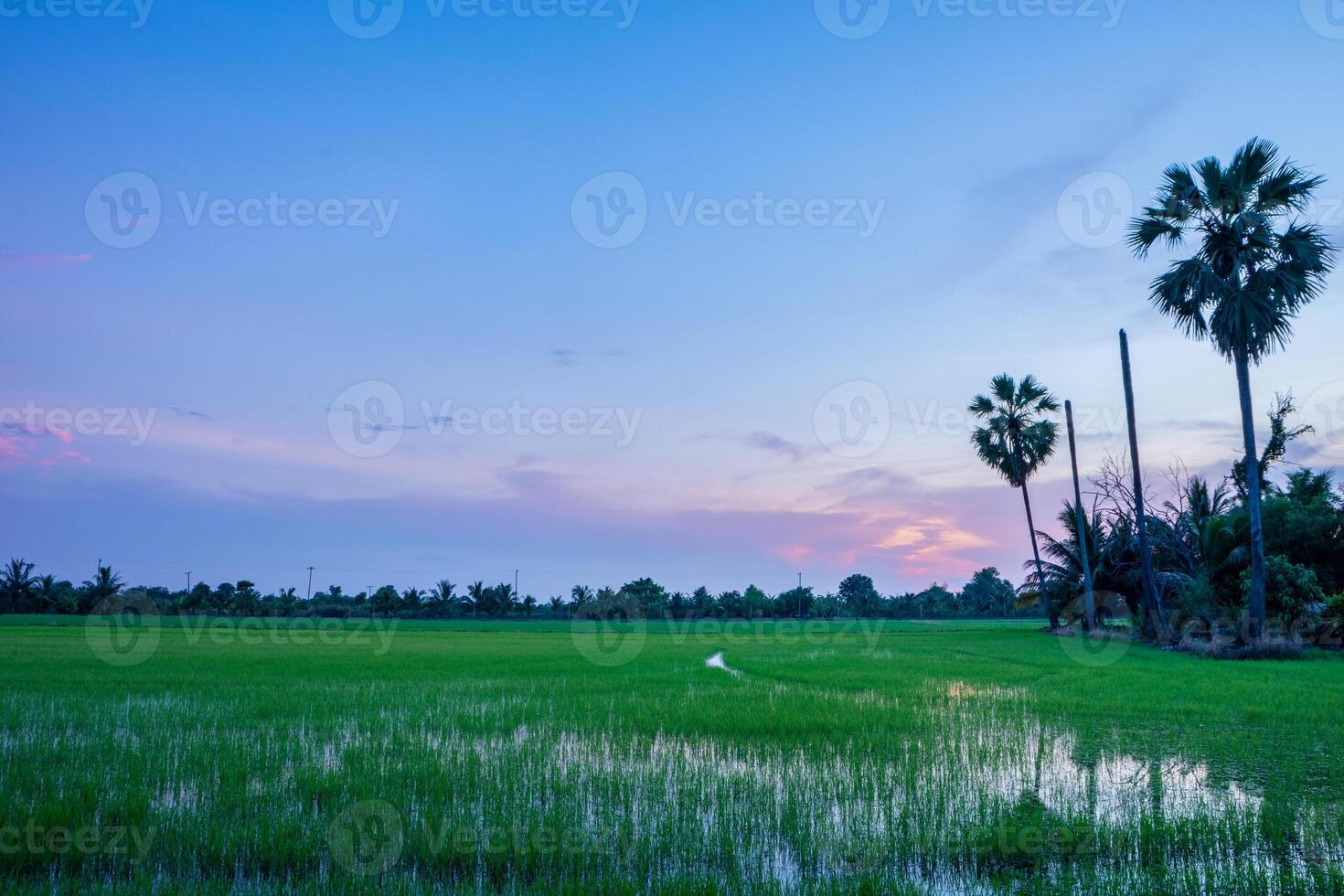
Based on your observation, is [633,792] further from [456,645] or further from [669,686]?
[456,645]

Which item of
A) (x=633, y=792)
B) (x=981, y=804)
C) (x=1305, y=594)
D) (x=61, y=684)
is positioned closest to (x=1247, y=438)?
(x=1305, y=594)

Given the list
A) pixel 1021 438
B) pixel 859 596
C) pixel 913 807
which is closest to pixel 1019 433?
pixel 1021 438

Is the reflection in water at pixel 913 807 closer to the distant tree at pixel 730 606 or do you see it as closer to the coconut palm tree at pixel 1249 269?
the coconut palm tree at pixel 1249 269

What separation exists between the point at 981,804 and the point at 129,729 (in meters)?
10.4

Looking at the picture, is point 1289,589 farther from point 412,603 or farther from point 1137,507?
point 412,603

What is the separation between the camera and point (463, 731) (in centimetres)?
1081

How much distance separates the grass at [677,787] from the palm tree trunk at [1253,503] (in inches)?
213

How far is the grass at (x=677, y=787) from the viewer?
211 inches

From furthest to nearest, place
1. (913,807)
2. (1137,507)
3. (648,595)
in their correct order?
1. (648,595)
2. (1137,507)
3. (913,807)

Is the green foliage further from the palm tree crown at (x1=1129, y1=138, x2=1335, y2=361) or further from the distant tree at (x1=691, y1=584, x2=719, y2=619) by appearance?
the distant tree at (x1=691, y1=584, x2=719, y2=619)

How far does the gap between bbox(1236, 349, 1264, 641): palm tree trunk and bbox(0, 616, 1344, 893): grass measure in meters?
5.42

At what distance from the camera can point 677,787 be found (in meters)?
7.64

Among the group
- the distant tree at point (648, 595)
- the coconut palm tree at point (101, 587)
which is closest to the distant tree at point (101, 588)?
the coconut palm tree at point (101, 587)

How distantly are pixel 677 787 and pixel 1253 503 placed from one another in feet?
66.6
